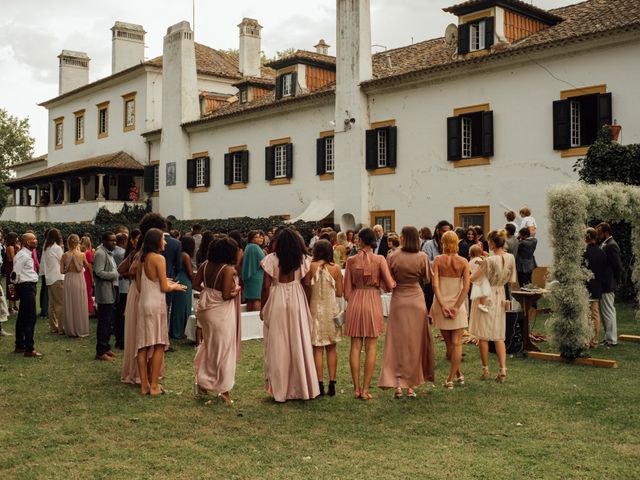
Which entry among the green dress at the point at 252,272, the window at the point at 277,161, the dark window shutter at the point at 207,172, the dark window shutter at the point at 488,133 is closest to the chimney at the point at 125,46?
the dark window shutter at the point at 207,172

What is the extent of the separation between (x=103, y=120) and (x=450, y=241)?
36.4 meters

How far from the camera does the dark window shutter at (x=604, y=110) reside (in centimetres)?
1909

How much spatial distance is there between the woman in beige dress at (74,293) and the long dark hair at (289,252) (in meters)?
5.96

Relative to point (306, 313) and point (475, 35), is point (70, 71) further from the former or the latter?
point (306, 313)

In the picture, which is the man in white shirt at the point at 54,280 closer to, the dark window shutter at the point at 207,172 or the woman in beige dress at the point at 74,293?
the woman in beige dress at the point at 74,293

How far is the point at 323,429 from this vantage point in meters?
7.14

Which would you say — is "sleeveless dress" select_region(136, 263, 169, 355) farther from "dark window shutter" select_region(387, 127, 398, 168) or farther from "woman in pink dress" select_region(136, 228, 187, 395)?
"dark window shutter" select_region(387, 127, 398, 168)

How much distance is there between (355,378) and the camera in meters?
8.52

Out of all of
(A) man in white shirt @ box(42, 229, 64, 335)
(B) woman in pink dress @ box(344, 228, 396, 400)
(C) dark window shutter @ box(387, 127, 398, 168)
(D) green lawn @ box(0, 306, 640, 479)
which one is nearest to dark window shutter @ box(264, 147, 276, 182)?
(C) dark window shutter @ box(387, 127, 398, 168)

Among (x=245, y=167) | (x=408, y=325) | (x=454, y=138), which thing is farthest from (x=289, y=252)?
(x=245, y=167)

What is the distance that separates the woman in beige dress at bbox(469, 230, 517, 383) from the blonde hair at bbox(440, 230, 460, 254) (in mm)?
846

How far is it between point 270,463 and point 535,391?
4.11 metres

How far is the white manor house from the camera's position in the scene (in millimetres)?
20156

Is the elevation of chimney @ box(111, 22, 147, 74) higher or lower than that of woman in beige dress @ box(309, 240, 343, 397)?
higher
